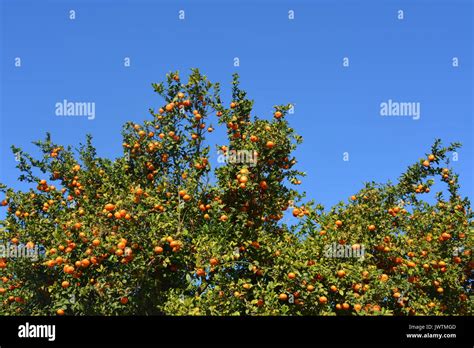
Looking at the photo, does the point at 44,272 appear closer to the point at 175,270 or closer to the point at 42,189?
the point at 42,189

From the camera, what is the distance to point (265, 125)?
10.7m

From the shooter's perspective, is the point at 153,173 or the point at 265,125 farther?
the point at 153,173

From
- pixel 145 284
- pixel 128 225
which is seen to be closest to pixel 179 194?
pixel 128 225

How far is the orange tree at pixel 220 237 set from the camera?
30.9 feet

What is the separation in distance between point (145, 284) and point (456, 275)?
21.5 ft

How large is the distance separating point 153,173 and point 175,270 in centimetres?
279

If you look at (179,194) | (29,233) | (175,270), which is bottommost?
(175,270)

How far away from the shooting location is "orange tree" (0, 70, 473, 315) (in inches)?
371

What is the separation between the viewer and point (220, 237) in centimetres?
964

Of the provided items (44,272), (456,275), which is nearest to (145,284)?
(44,272)

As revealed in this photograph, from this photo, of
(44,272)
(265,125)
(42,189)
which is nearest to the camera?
(265,125)
